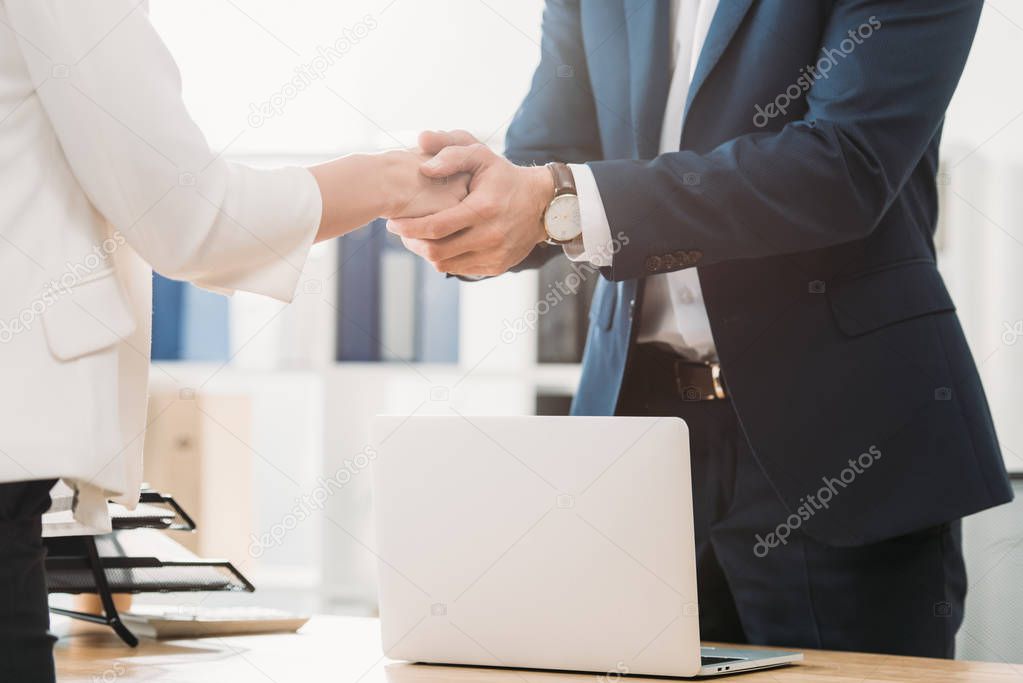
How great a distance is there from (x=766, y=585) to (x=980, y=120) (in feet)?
4.87

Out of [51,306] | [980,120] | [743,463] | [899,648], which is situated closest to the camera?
[51,306]

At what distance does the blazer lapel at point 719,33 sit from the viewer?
4.48 feet

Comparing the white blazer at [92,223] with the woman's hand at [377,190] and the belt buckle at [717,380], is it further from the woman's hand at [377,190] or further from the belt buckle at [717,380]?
the belt buckle at [717,380]

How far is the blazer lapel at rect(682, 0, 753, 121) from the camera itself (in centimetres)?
137

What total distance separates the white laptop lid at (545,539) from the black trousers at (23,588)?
1.22ft

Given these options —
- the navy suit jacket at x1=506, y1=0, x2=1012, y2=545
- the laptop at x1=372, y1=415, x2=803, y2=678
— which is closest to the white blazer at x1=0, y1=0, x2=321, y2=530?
the laptop at x1=372, y1=415, x2=803, y2=678

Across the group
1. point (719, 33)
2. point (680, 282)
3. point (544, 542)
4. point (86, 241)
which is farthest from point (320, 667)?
point (719, 33)

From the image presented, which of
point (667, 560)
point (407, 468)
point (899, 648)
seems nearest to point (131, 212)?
point (407, 468)

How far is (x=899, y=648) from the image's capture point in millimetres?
1300

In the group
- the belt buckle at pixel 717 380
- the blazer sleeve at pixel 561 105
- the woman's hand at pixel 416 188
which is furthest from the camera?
the blazer sleeve at pixel 561 105

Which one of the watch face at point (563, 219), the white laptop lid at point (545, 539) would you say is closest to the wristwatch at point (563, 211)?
the watch face at point (563, 219)

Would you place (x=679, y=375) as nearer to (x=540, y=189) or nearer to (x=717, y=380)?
(x=717, y=380)

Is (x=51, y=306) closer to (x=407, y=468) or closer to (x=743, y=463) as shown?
(x=407, y=468)

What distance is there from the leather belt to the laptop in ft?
1.58
